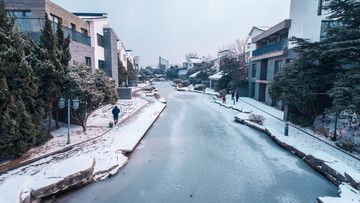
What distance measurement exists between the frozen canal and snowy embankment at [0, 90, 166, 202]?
0.47 m

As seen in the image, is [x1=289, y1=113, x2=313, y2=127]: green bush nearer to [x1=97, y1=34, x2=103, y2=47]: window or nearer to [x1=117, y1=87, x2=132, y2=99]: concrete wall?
[x1=117, y1=87, x2=132, y2=99]: concrete wall

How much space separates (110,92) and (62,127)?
3822mm

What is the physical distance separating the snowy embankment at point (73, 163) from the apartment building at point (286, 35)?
15.0 m

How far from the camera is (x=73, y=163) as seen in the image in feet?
24.8

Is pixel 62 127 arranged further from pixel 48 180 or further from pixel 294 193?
pixel 294 193

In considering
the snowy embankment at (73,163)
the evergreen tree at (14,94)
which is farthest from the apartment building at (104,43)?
the evergreen tree at (14,94)

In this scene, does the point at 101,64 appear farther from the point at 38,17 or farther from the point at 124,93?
the point at 38,17

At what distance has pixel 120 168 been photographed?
808 cm

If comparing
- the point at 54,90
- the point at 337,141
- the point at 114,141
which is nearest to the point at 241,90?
the point at 337,141

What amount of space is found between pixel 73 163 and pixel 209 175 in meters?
5.44

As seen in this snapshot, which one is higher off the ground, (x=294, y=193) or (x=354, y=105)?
(x=354, y=105)

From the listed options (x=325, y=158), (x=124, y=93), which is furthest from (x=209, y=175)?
(x=124, y=93)

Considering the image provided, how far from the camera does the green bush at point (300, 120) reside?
43.7 ft

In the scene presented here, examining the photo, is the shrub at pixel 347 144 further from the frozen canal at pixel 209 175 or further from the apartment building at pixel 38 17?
the apartment building at pixel 38 17
